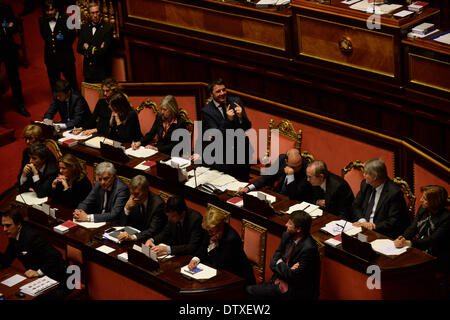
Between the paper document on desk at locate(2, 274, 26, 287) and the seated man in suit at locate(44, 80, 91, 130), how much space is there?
207 centimetres

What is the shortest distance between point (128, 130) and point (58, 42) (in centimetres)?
155

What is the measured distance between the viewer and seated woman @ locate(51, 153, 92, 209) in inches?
239

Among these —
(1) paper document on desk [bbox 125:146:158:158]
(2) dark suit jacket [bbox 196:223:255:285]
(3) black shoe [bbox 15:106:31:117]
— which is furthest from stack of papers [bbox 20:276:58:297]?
(3) black shoe [bbox 15:106:31:117]

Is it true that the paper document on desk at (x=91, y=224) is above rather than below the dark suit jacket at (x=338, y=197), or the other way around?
below

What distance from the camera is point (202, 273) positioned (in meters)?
4.97

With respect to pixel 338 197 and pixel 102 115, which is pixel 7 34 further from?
pixel 338 197

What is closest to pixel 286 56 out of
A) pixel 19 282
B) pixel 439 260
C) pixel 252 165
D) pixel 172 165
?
pixel 252 165

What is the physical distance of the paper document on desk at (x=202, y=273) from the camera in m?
4.93

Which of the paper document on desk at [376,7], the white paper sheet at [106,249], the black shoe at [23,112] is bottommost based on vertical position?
Answer: the black shoe at [23,112]

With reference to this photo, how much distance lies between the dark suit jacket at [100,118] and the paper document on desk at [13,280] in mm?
1972

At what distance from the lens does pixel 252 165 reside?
6703mm

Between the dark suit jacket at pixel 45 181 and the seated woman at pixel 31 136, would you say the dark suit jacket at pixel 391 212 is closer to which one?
the dark suit jacket at pixel 45 181

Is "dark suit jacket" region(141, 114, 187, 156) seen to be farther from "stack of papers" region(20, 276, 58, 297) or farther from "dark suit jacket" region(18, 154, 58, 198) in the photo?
"stack of papers" region(20, 276, 58, 297)

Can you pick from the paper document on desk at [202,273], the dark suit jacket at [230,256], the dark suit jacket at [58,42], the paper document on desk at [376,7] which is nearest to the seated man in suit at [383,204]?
the dark suit jacket at [230,256]
